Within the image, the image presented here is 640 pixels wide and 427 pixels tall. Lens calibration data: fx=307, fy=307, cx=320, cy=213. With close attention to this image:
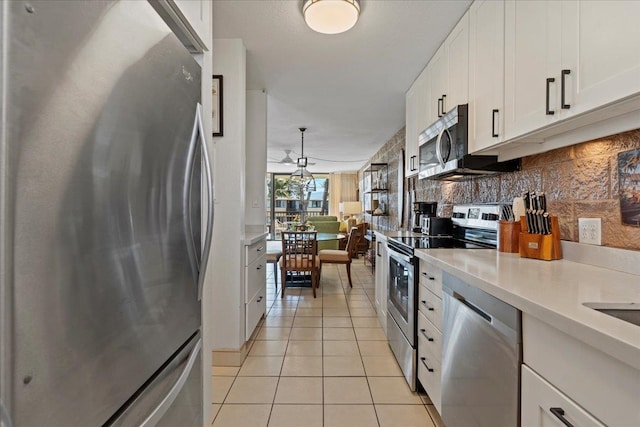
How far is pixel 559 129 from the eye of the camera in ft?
4.32

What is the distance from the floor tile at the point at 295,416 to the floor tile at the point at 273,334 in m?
1.00

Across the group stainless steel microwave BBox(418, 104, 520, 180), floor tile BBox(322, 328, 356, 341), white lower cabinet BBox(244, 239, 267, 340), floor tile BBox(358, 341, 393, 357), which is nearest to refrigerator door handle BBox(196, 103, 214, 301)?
white lower cabinet BBox(244, 239, 267, 340)

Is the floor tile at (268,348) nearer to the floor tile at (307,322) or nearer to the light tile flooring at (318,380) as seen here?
the light tile flooring at (318,380)

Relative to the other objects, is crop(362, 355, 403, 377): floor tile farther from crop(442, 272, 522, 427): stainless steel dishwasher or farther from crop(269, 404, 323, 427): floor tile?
crop(442, 272, 522, 427): stainless steel dishwasher

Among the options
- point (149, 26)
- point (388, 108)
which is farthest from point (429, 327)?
point (388, 108)

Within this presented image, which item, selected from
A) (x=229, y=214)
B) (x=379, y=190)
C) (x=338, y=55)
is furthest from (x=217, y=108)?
(x=379, y=190)

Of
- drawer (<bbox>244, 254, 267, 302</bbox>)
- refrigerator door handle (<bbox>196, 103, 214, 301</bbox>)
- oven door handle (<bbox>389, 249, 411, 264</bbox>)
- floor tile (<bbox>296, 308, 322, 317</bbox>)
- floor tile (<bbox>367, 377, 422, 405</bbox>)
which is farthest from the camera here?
floor tile (<bbox>296, 308, 322, 317</bbox>)

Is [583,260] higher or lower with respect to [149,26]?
lower

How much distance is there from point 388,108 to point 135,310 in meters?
3.65

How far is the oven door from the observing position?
77.0 inches

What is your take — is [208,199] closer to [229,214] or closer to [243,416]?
[229,214]

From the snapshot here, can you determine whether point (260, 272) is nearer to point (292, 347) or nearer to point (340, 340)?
point (292, 347)

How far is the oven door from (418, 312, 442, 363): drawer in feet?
0.26

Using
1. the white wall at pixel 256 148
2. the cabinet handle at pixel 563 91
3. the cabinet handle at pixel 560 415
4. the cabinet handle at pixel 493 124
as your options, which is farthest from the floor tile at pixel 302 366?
the cabinet handle at pixel 563 91
